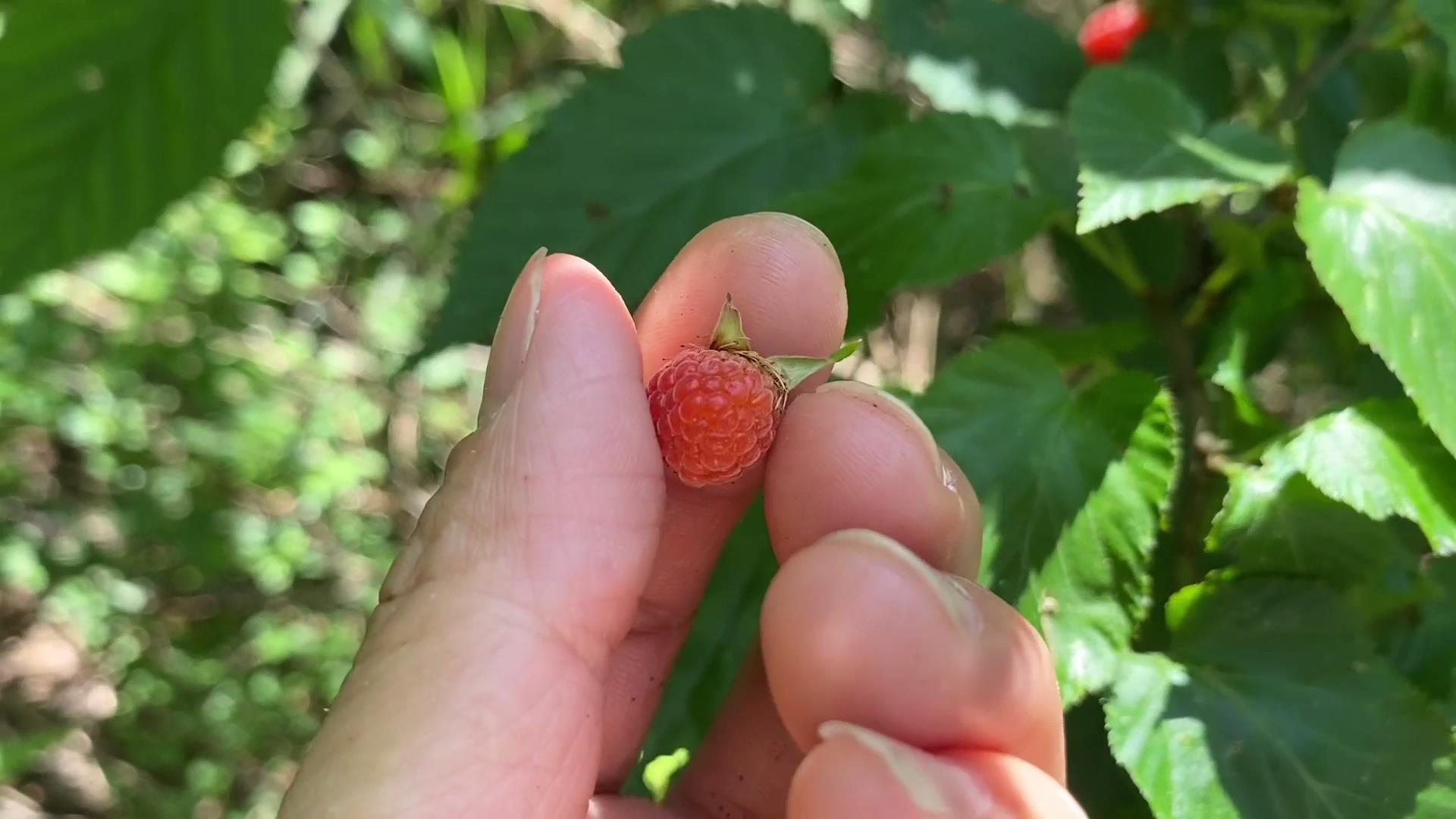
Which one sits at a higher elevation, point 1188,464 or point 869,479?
point 869,479

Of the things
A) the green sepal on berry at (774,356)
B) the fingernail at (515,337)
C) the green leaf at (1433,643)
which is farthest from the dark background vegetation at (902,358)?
the fingernail at (515,337)

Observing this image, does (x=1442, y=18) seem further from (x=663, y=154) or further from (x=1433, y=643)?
(x=663, y=154)

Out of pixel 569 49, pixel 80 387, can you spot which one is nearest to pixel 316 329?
pixel 80 387

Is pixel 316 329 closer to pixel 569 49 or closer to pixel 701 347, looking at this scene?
pixel 569 49

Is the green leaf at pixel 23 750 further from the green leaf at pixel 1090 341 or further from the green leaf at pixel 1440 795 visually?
the green leaf at pixel 1440 795

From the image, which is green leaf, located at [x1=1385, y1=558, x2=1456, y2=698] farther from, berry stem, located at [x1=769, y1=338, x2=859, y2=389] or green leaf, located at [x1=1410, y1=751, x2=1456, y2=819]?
berry stem, located at [x1=769, y1=338, x2=859, y2=389]

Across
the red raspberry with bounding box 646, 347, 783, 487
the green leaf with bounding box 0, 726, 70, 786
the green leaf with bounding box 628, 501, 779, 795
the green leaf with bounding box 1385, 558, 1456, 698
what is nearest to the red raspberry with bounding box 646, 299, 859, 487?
the red raspberry with bounding box 646, 347, 783, 487

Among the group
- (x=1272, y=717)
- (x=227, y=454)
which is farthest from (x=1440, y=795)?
(x=227, y=454)
